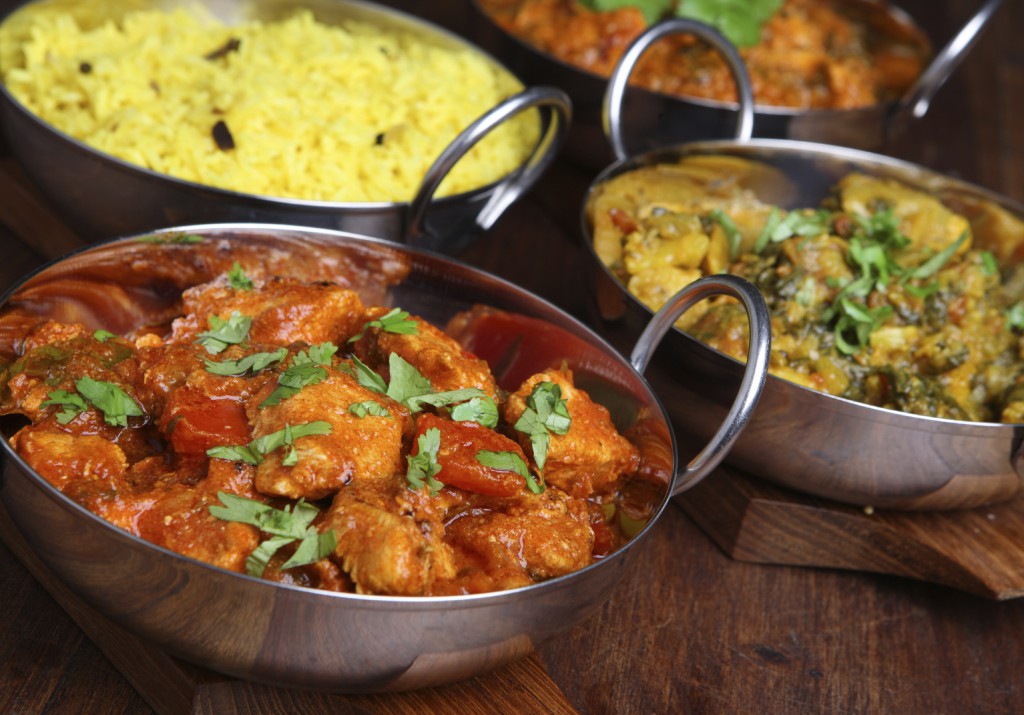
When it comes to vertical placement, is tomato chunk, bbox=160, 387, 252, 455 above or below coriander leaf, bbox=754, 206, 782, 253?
above

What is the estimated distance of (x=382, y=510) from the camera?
3.78 ft

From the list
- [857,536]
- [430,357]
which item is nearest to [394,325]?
[430,357]

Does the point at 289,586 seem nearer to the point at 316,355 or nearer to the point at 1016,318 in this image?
the point at 316,355

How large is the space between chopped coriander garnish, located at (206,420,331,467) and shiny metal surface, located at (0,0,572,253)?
611 mm

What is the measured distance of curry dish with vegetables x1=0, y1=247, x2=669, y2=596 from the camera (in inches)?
45.0

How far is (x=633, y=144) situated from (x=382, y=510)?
1.53 meters

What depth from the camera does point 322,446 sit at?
47.2 inches

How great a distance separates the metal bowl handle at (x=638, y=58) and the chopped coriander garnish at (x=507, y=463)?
43.4 inches

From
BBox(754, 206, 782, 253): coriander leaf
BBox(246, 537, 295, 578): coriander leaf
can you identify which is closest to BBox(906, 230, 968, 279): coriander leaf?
BBox(754, 206, 782, 253): coriander leaf

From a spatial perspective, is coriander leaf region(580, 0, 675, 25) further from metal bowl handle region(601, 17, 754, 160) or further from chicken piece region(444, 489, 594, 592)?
chicken piece region(444, 489, 594, 592)

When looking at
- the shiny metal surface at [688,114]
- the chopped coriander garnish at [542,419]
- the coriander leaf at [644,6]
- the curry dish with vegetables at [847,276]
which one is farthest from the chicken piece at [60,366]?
the coriander leaf at [644,6]

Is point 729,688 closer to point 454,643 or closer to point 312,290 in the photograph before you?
point 454,643

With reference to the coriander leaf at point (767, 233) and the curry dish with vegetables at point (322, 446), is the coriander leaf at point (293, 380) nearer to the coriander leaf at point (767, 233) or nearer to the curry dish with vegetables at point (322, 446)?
the curry dish with vegetables at point (322, 446)

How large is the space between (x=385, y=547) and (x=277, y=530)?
134mm
